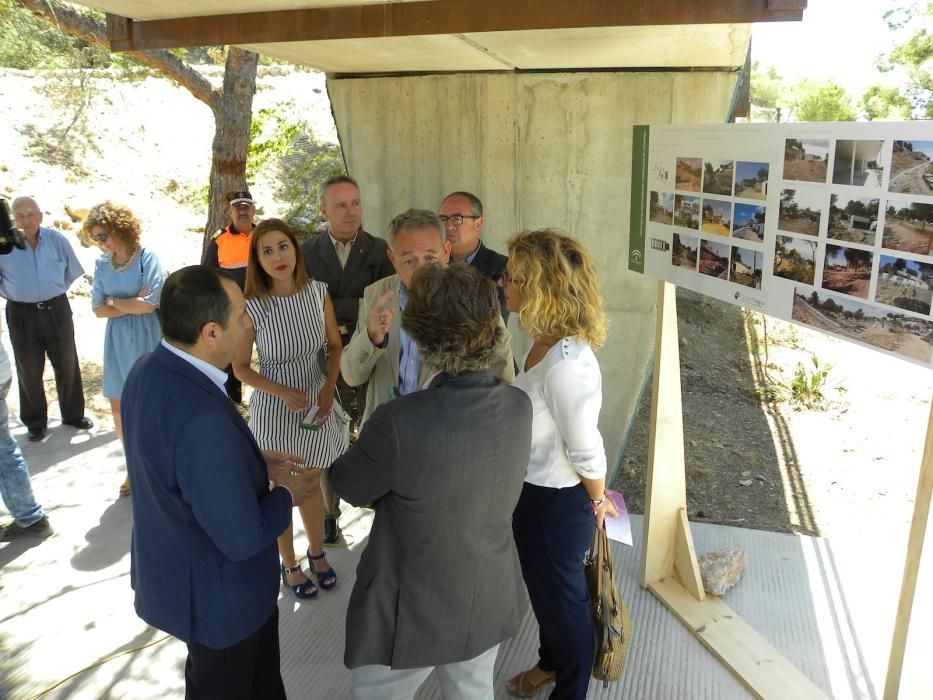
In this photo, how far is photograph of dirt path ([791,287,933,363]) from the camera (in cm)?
183

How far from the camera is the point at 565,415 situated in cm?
213

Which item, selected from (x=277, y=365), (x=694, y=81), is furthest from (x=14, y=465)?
(x=694, y=81)

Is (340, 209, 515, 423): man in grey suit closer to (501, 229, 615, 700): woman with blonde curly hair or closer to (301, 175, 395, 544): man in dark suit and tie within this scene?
(501, 229, 615, 700): woman with blonde curly hair

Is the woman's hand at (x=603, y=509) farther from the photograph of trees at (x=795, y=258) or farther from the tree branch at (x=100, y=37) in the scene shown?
the tree branch at (x=100, y=37)

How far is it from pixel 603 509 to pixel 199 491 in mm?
1342

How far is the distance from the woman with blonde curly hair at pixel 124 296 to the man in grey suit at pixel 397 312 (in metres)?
1.80

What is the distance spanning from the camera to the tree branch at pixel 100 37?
5949mm

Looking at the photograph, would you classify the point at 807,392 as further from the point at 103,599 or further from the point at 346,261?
the point at 103,599

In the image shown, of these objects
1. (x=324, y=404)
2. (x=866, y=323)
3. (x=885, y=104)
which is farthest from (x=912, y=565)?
(x=885, y=104)

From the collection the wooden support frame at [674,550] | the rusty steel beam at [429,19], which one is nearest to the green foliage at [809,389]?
the wooden support frame at [674,550]

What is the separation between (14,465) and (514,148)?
3.31 m

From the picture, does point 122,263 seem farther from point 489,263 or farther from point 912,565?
point 912,565

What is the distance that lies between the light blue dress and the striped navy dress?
4.22 feet

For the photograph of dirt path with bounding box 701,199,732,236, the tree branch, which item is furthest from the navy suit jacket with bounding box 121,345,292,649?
the tree branch
